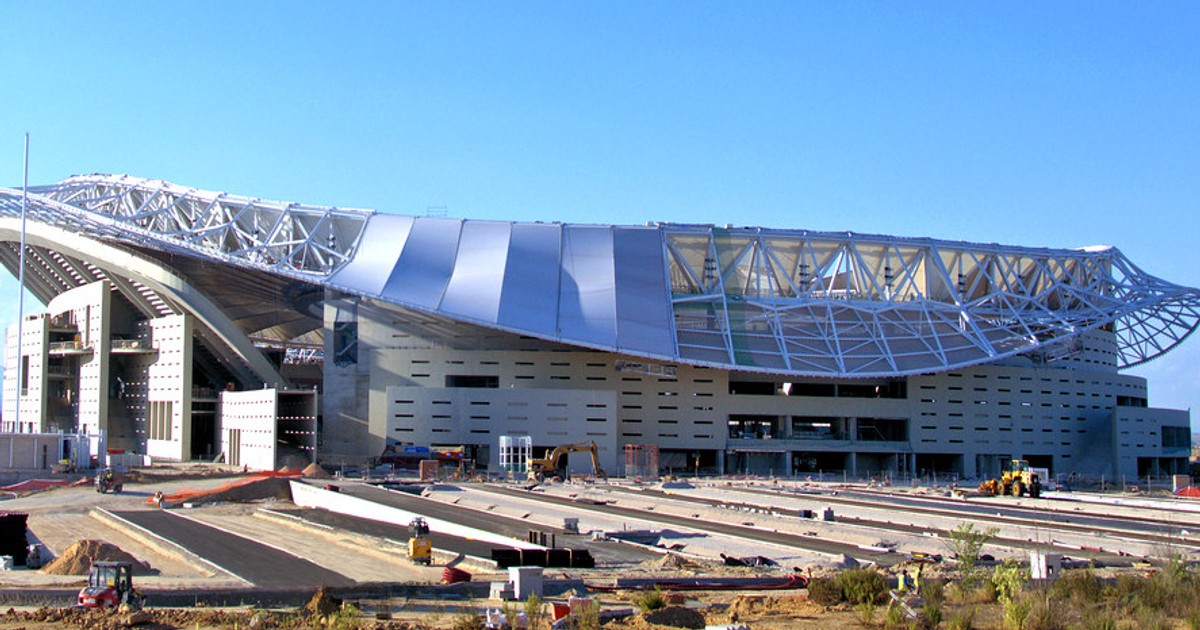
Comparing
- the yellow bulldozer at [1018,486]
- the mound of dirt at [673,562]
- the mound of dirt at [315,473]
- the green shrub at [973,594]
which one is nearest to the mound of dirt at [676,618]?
the green shrub at [973,594]

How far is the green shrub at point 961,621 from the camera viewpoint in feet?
56.2

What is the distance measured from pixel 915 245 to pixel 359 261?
3337 centimetres

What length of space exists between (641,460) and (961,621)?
54.9 meters

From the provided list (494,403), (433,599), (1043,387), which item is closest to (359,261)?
(494,403)

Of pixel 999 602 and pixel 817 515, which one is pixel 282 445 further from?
pixel 999 602

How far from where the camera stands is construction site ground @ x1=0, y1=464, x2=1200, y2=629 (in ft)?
67.2

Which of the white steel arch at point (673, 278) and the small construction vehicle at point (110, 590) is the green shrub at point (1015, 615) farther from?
the white steel arch at point (673, 278)

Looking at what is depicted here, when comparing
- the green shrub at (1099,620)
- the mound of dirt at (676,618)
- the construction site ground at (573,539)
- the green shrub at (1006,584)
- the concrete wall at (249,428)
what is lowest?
the construction site ground at (573,539)

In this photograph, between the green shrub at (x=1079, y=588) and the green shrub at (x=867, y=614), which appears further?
the green shrub at (x=1079, y=588)

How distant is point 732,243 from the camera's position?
74.1m

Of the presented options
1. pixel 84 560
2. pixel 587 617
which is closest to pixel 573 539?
pixel 84 560

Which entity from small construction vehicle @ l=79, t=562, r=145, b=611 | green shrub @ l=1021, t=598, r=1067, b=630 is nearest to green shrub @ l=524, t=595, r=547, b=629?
small construction vehicle @ l=79, t=562, r=145, b=611

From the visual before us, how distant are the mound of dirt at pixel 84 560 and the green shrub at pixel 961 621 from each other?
1637cm

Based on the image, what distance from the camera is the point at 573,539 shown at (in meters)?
33.1
